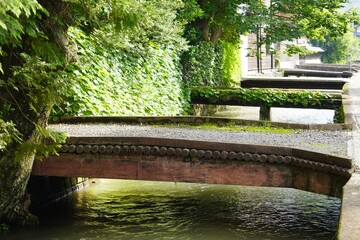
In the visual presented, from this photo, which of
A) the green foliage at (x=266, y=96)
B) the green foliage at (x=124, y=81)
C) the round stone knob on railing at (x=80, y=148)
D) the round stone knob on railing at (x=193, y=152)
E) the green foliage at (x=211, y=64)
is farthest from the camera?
the green foliage at (x=211, y=64)

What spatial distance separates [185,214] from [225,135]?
57.3 inches

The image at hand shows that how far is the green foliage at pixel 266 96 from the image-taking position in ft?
64.3

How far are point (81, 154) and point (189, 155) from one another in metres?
1.62

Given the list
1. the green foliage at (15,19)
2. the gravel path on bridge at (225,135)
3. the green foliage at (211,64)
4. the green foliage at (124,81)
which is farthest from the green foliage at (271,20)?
the green foliage at (15,19)

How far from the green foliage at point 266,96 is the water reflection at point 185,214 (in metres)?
7.30

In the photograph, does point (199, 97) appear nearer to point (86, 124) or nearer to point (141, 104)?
point (141, 104)

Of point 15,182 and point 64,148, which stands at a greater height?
point 64,148

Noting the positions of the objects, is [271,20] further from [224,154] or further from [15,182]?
[15,182]

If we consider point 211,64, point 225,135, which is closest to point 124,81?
point 225,135

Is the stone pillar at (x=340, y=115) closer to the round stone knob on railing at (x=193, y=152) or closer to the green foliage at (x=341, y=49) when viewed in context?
the round stone knob on railing at (x=193, y=152)

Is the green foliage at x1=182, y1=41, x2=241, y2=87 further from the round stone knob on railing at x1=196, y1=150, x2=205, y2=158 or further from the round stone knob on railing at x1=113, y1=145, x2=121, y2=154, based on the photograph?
the round stone knob on railing at x1=196, y1=150, x2=205, y2=158

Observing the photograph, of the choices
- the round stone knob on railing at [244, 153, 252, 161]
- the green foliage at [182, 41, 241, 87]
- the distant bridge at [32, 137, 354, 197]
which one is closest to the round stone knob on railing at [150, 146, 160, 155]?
the distant bridge at [32, 137, 354, 197]

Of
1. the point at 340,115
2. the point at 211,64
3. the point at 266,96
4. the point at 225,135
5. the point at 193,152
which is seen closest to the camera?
the point at 193,152

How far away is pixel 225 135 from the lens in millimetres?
11203
